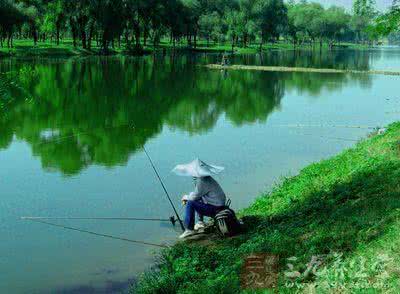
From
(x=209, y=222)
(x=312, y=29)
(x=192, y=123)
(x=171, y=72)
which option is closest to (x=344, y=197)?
(x=209, y=222)

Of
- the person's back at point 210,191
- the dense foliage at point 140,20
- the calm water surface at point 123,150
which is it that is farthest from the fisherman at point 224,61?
the person's back at point 210,191

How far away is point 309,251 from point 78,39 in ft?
341

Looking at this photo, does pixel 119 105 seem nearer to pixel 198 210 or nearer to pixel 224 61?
pixel 198 210

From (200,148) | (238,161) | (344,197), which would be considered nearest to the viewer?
(344,197)

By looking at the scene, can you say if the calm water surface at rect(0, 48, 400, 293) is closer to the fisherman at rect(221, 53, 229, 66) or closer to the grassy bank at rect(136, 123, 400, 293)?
the grassy bank at rect(136, 123, 400, 293)

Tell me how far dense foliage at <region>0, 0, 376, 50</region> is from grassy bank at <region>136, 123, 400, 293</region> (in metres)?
50.6

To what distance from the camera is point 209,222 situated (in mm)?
12820

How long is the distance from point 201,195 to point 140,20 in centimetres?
9276

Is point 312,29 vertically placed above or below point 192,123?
above

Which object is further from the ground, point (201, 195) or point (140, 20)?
point (140, 20)

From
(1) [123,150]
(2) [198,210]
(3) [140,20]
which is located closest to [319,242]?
(2) [198,210]

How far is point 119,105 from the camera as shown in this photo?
34781 mm

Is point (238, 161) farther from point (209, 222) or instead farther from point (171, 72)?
point (171, 72)

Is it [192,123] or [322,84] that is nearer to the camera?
[192,123]
